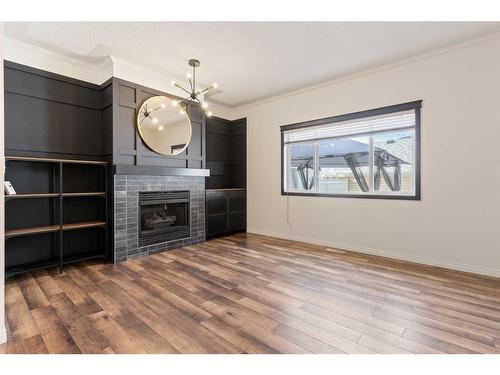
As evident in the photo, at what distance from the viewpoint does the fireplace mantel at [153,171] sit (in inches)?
132

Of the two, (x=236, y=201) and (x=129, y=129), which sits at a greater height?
(x=129, y=129)

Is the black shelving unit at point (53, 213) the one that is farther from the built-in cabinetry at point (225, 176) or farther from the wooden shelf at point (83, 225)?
the built-in cabinetry at point (225, 176)

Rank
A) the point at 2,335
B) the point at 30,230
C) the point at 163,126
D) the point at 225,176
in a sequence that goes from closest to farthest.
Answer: the point at 2,335, the point at 30,230, the point at 163,126, the point at 225,176

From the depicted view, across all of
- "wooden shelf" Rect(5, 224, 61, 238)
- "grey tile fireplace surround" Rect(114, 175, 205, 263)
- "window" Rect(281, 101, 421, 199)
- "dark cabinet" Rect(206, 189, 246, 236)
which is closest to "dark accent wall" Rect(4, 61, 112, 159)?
"grey tile fireplace surround" Rect(114, 175, 205, 263)

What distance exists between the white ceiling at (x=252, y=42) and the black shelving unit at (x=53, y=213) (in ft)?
4.69

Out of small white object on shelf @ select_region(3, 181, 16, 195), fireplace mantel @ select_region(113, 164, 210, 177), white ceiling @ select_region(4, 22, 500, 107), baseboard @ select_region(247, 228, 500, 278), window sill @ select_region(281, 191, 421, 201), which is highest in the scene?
white ceiling @ select_region(4, 22, 500, 107)

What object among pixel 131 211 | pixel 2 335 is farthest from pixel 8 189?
pixel 2 335

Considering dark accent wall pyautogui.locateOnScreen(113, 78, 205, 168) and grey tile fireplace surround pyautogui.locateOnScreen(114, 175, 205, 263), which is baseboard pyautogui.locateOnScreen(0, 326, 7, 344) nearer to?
grey tile fireplace surround pyautogui.locateOnScreen(114, 175, 205, 263)

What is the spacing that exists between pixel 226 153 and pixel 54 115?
10.5ft

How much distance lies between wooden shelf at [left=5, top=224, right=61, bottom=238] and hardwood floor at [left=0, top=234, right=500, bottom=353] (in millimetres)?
525

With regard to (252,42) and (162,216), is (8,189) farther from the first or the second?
(252,42)

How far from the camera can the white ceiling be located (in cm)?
270

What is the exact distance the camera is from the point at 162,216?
159 inches
